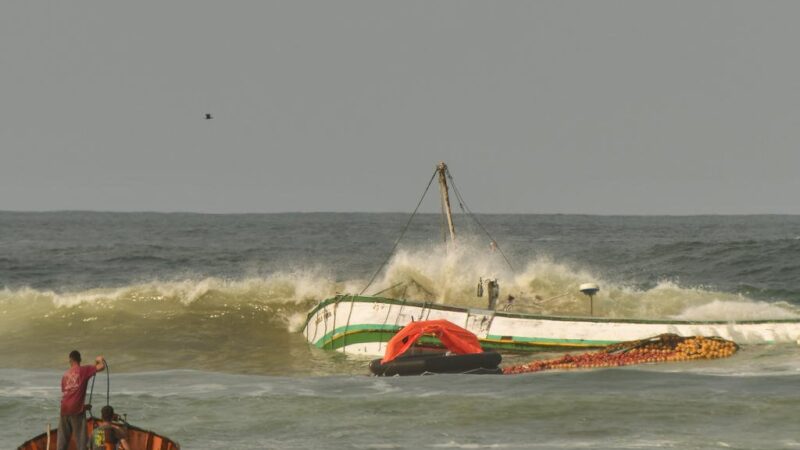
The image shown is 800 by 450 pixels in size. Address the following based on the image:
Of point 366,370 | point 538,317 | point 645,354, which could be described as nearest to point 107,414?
point 366,370

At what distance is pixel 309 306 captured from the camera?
39625 millimetres

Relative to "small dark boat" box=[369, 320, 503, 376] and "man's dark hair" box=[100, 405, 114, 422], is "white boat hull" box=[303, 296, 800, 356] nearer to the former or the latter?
"small dark boat" box=[369, 320, 503, 376]

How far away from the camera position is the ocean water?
18.0 metres

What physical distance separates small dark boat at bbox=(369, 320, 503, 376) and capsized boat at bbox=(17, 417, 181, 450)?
9.66m

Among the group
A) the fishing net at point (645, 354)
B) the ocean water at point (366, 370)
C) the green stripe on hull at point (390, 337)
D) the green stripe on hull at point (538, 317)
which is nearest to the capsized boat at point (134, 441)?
the ocean water at point (366, 370)

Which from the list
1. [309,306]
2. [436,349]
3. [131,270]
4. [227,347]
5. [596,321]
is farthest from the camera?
[131,270]

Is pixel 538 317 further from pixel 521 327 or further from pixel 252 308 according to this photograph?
pixel 252 308

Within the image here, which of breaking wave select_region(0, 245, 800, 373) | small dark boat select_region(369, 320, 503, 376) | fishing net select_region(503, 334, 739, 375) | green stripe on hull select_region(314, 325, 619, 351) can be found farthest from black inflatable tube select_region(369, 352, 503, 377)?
breaking wave select_region(0, 245, 800, 373)

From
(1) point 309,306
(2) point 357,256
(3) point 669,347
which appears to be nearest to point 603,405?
(3) point 669,347

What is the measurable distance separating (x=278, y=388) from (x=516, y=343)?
22.2 ft

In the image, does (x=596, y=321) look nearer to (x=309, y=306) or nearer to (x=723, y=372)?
(x=723, y=372)

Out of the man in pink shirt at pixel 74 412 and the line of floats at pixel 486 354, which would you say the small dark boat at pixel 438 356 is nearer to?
the line of floats at pixel 486 354

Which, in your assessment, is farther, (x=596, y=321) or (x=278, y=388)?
(x=596, y=321)

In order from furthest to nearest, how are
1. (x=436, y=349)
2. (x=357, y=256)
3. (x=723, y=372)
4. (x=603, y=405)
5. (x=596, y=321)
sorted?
(x=357, y=256)
(x=596, y=321)
(x=436, y=349)
(x=723, y=372)
(x=603, y=405)
